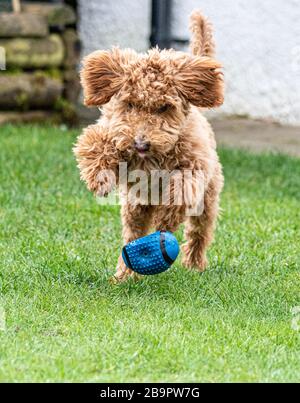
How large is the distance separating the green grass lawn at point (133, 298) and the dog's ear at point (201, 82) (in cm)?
98

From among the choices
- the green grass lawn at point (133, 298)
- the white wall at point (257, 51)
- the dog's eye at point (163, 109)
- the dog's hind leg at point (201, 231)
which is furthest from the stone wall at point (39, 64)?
the dog's eye at point (163, 109)

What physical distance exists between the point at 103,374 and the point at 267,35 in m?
7.80

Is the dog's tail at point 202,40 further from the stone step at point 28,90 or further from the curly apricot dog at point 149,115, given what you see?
the stone step at point 28,90

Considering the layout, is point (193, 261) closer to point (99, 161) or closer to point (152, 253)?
point (152, 253)

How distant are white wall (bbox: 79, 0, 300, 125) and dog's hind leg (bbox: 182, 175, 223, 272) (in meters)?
5.68

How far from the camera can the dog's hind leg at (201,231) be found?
550cm

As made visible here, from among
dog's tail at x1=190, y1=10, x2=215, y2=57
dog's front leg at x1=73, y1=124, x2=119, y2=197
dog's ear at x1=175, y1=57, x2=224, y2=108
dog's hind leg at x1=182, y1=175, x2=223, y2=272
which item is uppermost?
dog's tail at x1=190, y1=10, x2=215, y2=57

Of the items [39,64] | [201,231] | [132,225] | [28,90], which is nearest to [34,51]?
[39,64]

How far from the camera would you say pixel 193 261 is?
5.59 m

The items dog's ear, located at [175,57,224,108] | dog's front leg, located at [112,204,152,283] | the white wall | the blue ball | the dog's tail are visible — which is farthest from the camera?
the white wall

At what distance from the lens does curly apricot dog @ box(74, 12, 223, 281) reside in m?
4.62

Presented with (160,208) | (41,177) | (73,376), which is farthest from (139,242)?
(41,177)

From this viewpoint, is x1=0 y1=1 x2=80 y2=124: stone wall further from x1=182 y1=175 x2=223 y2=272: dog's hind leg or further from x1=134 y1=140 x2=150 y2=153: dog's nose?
x1=134 y1=140 x2=150 y2=153: dog's nose

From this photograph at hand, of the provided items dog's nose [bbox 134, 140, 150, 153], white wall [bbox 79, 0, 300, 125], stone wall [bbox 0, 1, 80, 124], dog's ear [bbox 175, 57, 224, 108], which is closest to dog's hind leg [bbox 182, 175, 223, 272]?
dog's ear [bbox 175, 57, 224, 108]
